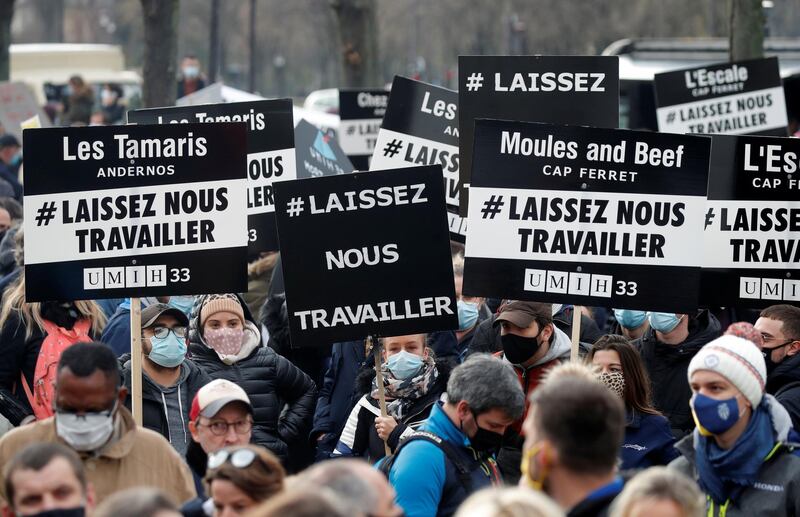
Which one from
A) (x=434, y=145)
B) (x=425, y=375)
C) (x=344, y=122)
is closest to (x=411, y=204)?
(x=425, y=375)

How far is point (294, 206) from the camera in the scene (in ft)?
22.0

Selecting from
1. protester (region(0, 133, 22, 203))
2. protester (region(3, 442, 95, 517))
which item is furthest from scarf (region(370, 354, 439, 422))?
protester (region(0, 133, 22, 203))

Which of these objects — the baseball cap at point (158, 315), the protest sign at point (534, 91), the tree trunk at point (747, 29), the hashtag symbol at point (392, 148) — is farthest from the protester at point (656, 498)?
the tree trunk at point (747, 29)

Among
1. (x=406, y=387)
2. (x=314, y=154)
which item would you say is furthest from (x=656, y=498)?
(x=314, y=154)

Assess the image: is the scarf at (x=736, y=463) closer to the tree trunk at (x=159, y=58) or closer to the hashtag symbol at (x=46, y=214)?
the hashtag symbol at (x=46, y=214)

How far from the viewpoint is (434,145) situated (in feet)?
31.0

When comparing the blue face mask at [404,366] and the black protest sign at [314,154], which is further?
the black protest sign at [314,154]

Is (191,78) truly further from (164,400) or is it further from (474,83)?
(164,400)

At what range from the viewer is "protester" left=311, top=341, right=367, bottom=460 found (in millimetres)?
7574

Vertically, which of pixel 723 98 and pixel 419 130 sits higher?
pixel 723 98

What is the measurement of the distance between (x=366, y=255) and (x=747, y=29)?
34.5ft

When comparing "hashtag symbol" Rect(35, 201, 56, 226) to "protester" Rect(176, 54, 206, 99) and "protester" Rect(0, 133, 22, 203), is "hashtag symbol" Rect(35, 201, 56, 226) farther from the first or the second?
"protester" Rect(176, 54, 206, 99)

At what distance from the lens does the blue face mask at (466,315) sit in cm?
833

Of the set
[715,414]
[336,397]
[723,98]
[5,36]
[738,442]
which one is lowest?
[336,397]
